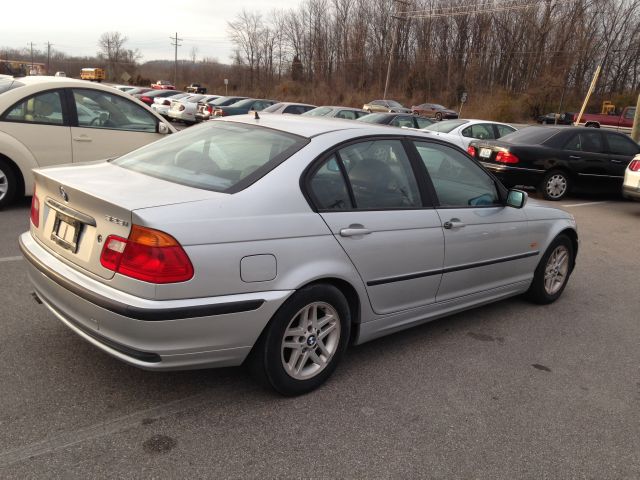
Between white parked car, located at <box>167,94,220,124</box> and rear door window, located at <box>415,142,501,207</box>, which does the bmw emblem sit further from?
white parked car, located at <box>167,94,220,124</box>

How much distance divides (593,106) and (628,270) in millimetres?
58897

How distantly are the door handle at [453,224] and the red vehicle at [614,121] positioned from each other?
120 ft

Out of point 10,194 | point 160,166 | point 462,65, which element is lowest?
point 10,194

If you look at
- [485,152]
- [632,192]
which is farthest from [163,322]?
[632,192]

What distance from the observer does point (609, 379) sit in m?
3.73

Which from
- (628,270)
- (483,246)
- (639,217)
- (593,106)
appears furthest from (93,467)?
(593,106)

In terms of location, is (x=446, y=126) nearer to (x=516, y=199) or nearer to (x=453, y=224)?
(x=516, y=199)

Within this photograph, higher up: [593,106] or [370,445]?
[593,106]

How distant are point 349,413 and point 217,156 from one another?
5.63ft

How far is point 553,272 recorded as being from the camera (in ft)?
16.9

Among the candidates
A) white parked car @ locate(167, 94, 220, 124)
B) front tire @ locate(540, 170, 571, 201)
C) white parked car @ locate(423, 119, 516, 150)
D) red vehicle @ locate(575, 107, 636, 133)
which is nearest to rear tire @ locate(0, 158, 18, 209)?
white parked car @ locate(423, 119, 516, 150)

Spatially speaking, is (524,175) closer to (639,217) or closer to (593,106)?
(639,217)

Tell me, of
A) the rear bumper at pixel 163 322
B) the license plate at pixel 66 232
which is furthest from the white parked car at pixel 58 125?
the rear bumper at pixel 163 322

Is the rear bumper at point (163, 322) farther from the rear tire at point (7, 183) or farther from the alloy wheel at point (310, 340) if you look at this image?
the rear tire at point (7, 183)
